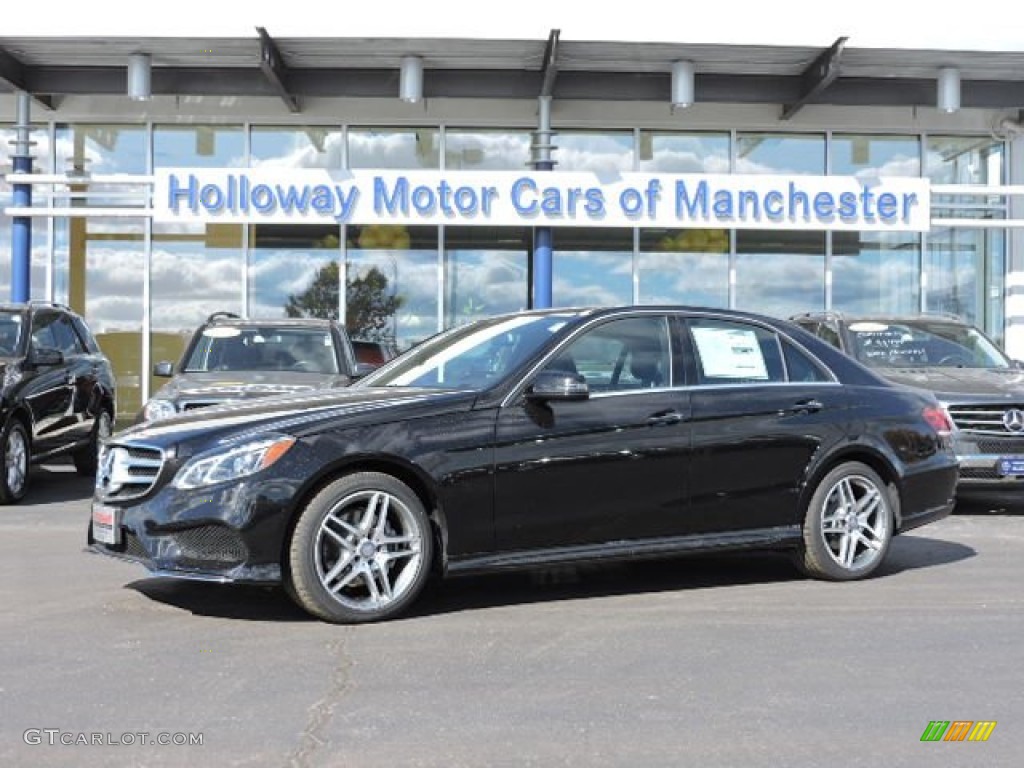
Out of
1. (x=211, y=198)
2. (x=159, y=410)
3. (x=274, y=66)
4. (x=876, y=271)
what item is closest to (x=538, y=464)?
(x=159, y=410)

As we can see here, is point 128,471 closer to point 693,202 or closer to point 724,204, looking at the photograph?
point 693,202

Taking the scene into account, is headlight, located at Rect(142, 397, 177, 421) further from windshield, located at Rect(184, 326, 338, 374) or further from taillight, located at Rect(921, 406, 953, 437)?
taillight, located at Rect(921, 406, 953, 437)

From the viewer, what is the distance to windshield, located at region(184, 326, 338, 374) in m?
10.6

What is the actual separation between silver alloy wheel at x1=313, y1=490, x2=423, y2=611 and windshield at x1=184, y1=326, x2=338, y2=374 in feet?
16.4

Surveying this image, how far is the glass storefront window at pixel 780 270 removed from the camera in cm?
1880

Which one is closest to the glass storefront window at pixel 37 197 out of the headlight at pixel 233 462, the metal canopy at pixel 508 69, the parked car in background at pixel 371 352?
the metal canopy at pixel 508 69

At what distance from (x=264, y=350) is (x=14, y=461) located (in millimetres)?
2335

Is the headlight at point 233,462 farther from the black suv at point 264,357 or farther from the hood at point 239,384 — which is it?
the black suv at point 264,357

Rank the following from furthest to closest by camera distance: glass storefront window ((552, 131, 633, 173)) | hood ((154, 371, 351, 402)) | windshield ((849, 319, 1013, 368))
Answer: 1. glass storefront window ((552, 131, 633, 173))
2. windshield ((849, 319, 1013, 368))
3. hood ((154, 371, 351, 402))

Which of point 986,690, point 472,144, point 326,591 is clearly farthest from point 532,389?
point 472,144

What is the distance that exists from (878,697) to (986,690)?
484 millimetres

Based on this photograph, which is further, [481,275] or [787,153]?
[787,153]

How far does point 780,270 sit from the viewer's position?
61.9ft

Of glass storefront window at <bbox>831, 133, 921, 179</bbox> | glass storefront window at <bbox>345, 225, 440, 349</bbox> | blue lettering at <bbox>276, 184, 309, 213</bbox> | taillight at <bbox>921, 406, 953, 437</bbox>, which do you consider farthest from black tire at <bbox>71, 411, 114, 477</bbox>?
glass storefront window at <bbox>831, 133, 921, 179</bbox>
